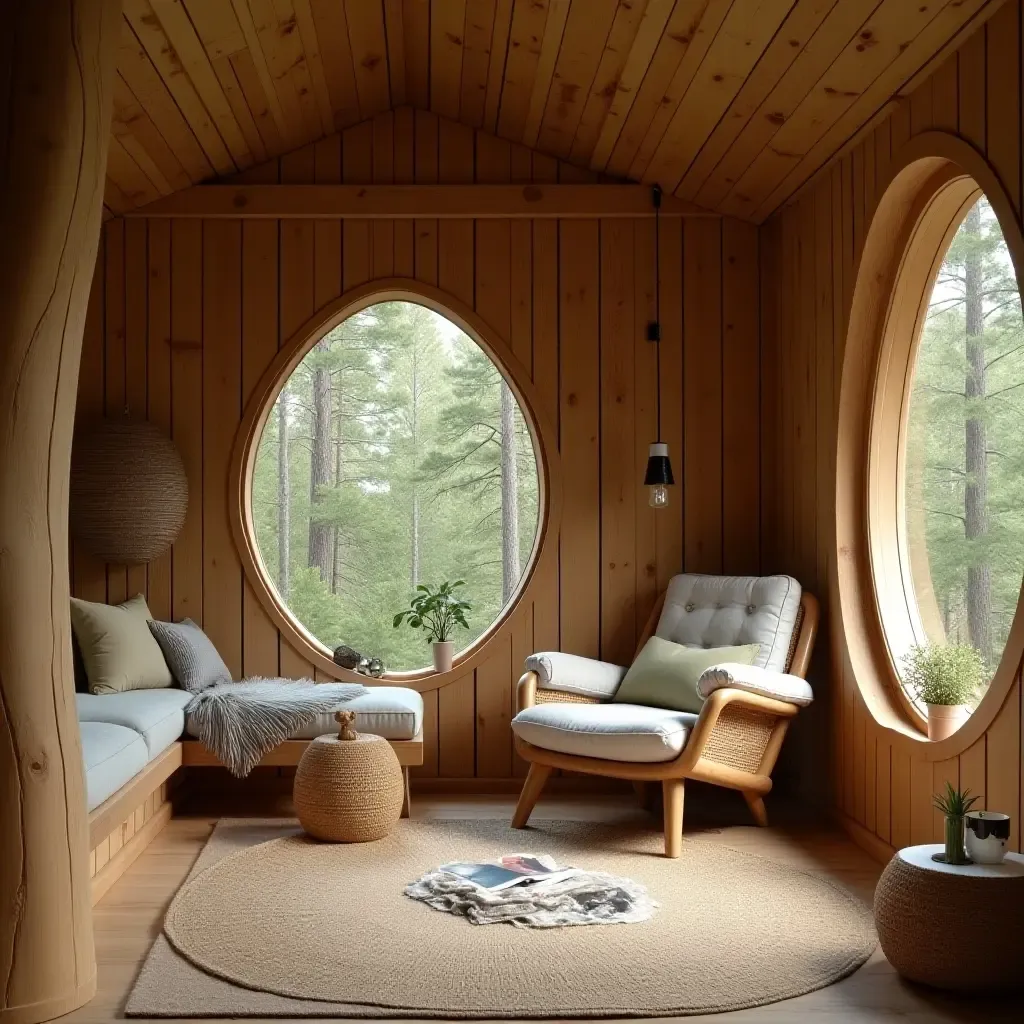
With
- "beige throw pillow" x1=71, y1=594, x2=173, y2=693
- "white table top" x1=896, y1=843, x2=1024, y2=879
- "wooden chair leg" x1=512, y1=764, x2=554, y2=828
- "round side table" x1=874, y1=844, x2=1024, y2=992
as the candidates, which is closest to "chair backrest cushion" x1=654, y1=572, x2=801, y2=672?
"wooden chair leg" x1=512, y1=764, x2=554, y2=828

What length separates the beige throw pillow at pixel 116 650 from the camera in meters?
4.23

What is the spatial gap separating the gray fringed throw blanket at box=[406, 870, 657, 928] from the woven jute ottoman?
0.52m

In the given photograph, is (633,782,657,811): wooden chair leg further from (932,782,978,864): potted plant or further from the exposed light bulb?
(932,782,978,864): potted plant

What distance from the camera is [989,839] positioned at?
2586 mm

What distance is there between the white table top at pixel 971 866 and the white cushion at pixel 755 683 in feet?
3.56

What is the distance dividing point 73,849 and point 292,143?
10.7 feet

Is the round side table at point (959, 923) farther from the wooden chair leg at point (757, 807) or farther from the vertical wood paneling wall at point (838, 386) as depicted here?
the wooden chair leg at point (757, 807)

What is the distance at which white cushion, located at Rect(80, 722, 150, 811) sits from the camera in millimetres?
3049

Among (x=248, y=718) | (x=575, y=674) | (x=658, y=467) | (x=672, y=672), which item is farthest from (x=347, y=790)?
(x=658, y=467)

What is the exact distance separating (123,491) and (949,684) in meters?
3.12

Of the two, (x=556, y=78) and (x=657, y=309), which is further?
(x=657, y=309)

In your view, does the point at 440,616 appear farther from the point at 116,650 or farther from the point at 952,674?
the point at 952,674

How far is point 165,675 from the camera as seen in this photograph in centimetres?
441

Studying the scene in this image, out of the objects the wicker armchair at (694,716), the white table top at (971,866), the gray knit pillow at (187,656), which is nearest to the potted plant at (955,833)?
the white table top at (971,866)
